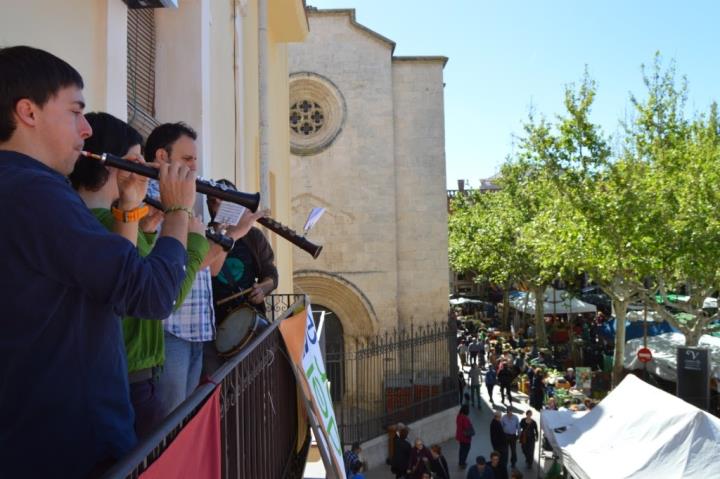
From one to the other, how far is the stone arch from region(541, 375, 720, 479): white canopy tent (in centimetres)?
1011

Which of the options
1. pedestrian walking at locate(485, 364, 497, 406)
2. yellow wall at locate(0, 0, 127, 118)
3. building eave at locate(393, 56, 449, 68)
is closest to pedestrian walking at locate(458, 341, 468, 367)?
pedestrian walking at locate(485, 364, 497, 406)

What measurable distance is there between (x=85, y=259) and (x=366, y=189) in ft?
61.1

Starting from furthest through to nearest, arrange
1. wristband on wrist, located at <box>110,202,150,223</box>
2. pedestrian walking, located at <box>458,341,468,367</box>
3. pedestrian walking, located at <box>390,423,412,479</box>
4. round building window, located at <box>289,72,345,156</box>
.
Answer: pedestrian walking, located at <box>458,341,468,367</box> < round building window, located at <box>289,72,345,156</box> < pedestrian walking, located at <box>390,423,412,479</box> < wristband on wrist, located at <box>110,202,150,223</box>

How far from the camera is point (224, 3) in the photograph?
779 cm

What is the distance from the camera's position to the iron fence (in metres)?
15.4

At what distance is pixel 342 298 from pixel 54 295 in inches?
720

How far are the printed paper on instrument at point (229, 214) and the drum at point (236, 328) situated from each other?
22.0 inches

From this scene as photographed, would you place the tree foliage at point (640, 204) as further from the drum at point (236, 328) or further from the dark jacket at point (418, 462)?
the drum at point (236, 328)

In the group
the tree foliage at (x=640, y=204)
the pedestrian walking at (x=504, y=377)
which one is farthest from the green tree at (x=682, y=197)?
the pedestrian walking at (x=504, y=377)

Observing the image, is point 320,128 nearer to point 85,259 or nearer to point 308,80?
point 308,80

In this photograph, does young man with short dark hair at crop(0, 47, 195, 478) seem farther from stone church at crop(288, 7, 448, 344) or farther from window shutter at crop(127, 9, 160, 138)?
stone church at crop(288, 7, 448, 344)

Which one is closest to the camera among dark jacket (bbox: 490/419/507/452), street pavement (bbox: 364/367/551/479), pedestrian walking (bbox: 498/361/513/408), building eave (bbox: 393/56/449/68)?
dark jacket (bbox: 490/419/507/452)

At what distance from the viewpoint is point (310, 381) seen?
12.0ft

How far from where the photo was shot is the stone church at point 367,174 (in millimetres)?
19656
